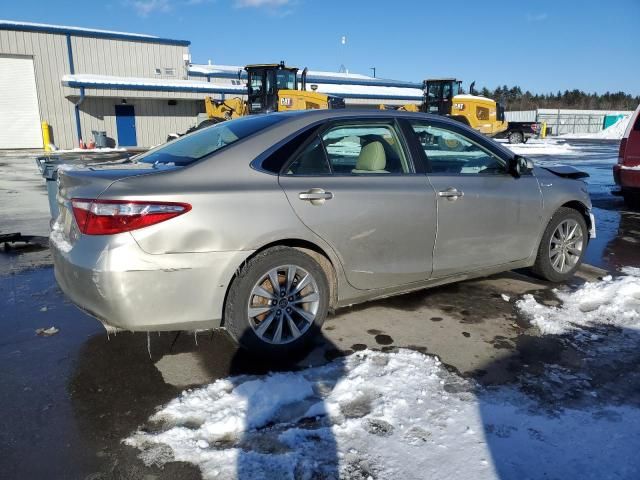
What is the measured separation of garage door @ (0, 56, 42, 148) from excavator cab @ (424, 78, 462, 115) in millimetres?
21938

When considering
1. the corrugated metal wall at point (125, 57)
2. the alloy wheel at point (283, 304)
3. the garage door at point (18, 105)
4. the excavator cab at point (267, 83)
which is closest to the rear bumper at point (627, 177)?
the alloy wheel at point (283, 304)

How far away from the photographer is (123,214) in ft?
9.32

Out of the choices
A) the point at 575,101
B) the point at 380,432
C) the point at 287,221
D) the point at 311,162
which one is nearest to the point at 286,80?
the point at 311,162

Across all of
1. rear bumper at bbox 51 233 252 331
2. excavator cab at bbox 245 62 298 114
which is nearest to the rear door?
rear bumper at bbox 51 233 252 331

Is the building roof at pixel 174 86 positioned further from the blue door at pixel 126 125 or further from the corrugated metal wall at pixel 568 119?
the corrugated metal wall at pixel 568 119

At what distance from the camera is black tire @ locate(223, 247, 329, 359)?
318cm

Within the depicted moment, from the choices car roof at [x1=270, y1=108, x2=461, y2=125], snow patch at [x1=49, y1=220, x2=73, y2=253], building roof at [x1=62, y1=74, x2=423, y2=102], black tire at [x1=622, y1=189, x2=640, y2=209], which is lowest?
black tire at [x1=622, y1=189, x2=640, y2=209]

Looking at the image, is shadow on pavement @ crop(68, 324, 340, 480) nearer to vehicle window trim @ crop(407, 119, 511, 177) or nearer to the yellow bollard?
vehicle window trim @ crop(407, 119, 511, 177)

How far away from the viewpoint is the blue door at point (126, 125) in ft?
Result: 101

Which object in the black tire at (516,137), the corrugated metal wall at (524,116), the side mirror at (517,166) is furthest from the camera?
the corrugated metal wall at (524,116)

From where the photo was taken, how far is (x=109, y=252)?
2828 mm

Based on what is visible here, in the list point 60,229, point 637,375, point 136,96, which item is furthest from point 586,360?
point 136,96

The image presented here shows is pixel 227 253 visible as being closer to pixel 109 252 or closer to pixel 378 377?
pixel 109 252

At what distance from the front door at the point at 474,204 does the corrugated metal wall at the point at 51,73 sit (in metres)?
30.1
